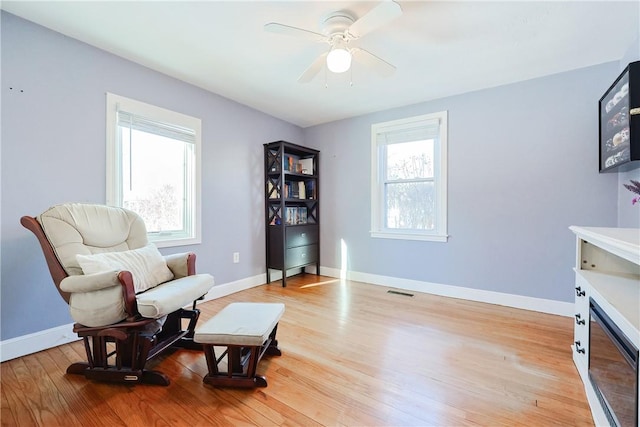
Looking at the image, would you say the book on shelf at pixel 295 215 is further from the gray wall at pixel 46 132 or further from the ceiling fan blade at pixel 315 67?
the ceiling fan blade at pixel 315 67

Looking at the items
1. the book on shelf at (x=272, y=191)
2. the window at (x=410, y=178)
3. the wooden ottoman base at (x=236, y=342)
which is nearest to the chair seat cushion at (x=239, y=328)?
the wooden ottoman base at (x=236, y=342)

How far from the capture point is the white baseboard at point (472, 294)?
2.56 m

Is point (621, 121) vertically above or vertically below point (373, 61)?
below

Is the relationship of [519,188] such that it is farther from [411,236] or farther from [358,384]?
[358,384]

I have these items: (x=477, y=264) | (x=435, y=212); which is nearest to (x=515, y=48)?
(x=435, y=212)

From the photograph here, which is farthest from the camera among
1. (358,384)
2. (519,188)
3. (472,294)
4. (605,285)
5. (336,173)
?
(336,173)

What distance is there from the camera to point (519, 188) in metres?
2.73

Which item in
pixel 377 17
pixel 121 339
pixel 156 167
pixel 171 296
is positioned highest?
pixel 377 17

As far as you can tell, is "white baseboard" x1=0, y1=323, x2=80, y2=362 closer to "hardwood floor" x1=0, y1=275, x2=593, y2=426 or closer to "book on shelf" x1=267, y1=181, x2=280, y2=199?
"hardwood floor" x1=0, y1=275, x2=593, y2=426

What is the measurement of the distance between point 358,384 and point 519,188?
2477 millimetres

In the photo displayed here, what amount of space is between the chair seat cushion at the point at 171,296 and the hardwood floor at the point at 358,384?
0.43 meters

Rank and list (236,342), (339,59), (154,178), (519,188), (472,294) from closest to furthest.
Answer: (236,342) < (339,59) < (154,178) < (519,188) < (472,294)

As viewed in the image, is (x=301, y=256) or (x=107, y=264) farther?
(x=301, y=256)

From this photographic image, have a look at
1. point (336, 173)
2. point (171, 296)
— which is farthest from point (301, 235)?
point (171, 296)
